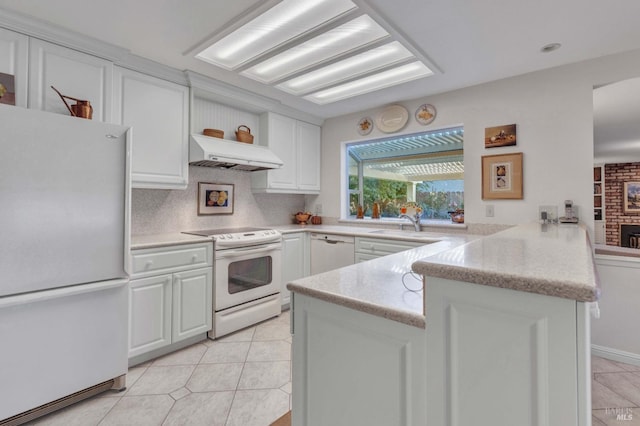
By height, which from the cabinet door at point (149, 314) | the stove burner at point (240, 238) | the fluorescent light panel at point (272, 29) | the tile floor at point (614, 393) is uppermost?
the fluorescent light panel at point (272, 29)

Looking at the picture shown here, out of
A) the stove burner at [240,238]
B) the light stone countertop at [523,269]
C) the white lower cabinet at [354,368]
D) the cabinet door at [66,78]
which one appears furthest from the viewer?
the stove burner at [240,238]

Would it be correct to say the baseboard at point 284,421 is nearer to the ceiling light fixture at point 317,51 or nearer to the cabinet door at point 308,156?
the ceiling light fixture at point 317,51

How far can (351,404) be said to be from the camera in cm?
100

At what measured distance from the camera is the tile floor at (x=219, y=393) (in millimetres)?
1733

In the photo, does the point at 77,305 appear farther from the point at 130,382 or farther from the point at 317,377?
the point at 317,377

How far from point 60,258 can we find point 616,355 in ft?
12.8

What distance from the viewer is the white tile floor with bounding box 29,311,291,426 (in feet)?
5.70

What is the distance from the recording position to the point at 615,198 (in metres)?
5.79


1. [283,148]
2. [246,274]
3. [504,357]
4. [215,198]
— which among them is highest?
[283,148]

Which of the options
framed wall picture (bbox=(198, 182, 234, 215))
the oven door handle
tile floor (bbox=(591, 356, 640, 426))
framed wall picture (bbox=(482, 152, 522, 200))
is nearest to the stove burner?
the oven door handle

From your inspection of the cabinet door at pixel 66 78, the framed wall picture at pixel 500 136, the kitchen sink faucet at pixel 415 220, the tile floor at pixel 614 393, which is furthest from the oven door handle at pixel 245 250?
the tile floor at pixel 614 393

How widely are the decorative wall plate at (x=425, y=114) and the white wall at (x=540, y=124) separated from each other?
1.9 inches

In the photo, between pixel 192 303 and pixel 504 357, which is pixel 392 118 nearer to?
pixel 192 303

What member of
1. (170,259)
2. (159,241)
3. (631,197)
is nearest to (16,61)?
(159,241)
